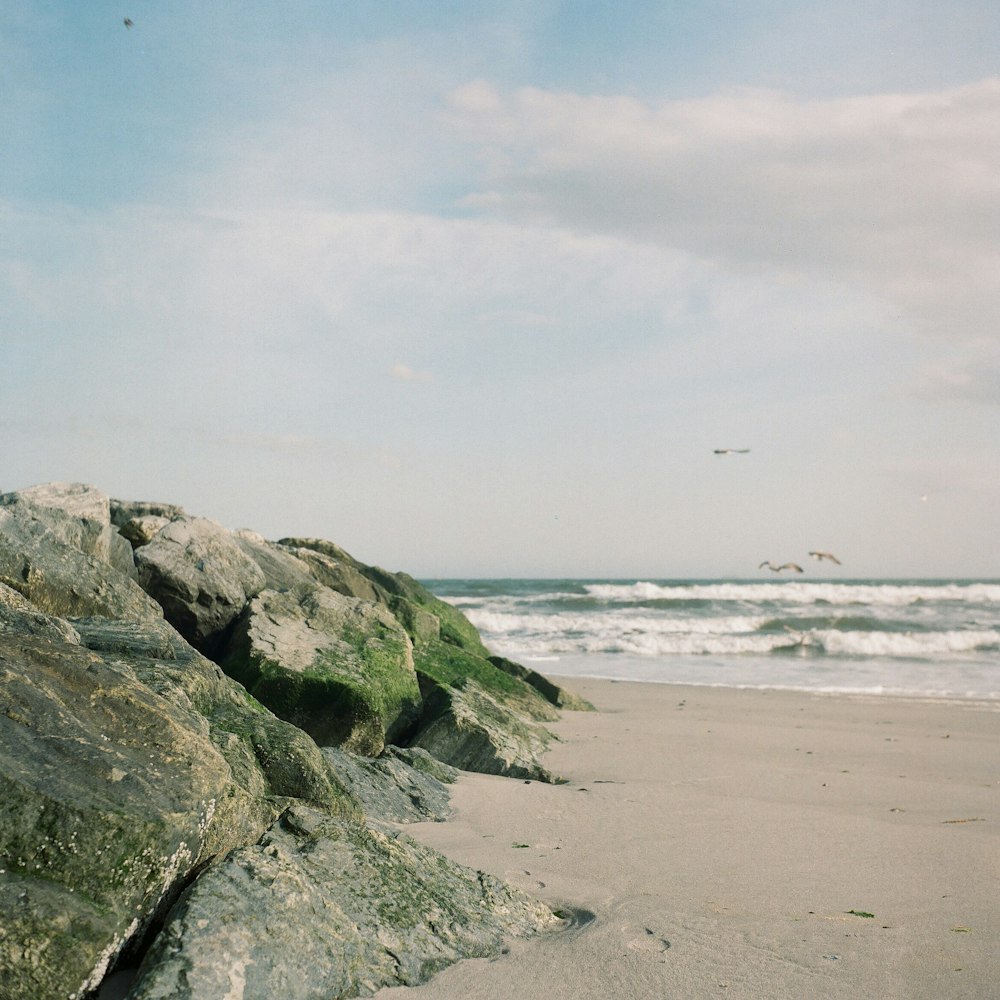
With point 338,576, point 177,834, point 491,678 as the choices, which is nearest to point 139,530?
point 338,576

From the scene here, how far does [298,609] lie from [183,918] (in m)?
4.91

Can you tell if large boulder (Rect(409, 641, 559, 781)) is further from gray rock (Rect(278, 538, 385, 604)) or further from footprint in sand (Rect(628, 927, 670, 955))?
footprint in sand (Rect(628, 927, 670, 955))

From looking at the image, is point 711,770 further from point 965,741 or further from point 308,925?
point 308,925

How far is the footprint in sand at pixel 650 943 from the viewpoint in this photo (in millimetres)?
3555

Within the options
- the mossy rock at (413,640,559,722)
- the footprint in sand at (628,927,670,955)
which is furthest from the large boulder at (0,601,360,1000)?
the mossy rock at (413,640,559,722)

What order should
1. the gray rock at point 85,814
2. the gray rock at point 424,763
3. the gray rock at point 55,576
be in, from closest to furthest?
the gray rock at point 85,814, the gray rock at point 55,576, the gray rock at point 424,763

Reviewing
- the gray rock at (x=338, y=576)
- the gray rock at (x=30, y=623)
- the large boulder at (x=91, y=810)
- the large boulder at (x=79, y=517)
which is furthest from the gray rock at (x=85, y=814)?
the gray rock at (x=338, y=576)

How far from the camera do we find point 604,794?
6285 mm

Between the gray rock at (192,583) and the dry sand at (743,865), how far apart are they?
270 centimetres

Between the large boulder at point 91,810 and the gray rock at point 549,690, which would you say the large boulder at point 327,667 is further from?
the gray rock at point 549,690

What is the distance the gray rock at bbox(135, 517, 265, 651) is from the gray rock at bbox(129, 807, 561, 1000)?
4206 millimetres

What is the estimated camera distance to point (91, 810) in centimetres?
276

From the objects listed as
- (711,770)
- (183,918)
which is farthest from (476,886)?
(711,770)

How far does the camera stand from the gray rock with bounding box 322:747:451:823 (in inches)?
205
